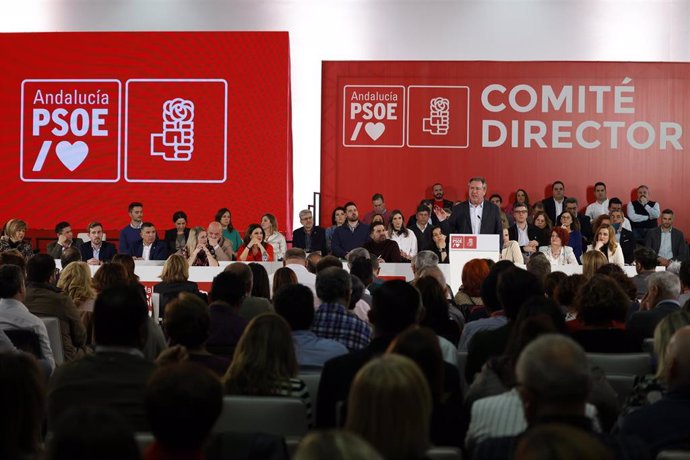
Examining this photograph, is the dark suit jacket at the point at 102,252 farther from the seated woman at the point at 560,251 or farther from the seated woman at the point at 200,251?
the seated woman at the point at 560,251

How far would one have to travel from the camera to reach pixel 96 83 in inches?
546

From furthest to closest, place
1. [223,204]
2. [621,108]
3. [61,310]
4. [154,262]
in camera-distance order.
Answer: [621,108] → [223,204] → [154,262] → [61,310]

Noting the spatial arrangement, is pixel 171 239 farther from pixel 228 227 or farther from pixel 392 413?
pixel 392 413

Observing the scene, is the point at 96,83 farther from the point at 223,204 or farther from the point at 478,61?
the point at 478,61

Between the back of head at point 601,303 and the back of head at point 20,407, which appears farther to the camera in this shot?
the back of head at point 601,303

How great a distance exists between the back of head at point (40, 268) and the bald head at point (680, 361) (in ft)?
11.9

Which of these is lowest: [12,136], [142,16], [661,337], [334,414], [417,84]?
[334,414]

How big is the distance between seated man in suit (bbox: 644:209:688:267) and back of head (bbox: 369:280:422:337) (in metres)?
9.98

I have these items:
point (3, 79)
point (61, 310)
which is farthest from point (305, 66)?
point (61, 310)

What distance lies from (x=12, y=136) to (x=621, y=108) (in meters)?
8.69

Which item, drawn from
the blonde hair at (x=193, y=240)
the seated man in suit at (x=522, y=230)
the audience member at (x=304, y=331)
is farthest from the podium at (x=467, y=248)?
the audience member at (x=304, y=331)

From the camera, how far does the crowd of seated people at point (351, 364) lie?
6.88 feet

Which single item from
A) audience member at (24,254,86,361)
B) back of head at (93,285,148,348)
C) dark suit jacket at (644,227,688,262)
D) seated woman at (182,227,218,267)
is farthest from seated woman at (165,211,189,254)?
back of head at (93,285,148,348)

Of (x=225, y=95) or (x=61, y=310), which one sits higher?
(x=225, y=95)
